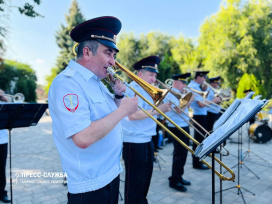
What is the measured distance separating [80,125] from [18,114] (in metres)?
1.90

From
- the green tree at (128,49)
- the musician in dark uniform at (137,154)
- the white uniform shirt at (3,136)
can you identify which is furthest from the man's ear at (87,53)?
the green tree at (128,49)

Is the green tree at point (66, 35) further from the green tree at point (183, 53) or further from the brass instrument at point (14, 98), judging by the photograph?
the brass instrument at point (14, 98)

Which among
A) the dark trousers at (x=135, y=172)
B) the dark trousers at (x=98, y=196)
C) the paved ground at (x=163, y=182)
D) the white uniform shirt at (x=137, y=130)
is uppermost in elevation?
the white uniform shirt at (x=137, y=130)

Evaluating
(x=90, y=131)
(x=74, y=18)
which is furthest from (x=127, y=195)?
(x=74, y=18)

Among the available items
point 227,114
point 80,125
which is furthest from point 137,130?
point 80,125

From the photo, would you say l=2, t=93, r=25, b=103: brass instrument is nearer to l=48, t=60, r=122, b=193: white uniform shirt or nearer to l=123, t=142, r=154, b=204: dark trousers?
l=123, t=142, r=154, b=204: dark trousers

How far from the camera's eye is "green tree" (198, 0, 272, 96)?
65.5 ft

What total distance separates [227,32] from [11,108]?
2320cm

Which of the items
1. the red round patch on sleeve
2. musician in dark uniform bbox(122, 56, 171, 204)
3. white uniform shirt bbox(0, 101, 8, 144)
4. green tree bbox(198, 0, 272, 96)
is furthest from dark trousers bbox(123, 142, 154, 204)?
green tree bbox(198, 0, 272, 96)

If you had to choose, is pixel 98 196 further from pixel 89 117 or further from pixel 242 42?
pixel 242 42

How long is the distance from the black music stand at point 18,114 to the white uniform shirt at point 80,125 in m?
1.41

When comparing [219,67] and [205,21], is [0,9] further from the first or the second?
[205,21]

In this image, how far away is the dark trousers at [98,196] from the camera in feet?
4.82

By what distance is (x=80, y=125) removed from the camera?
1309mm
